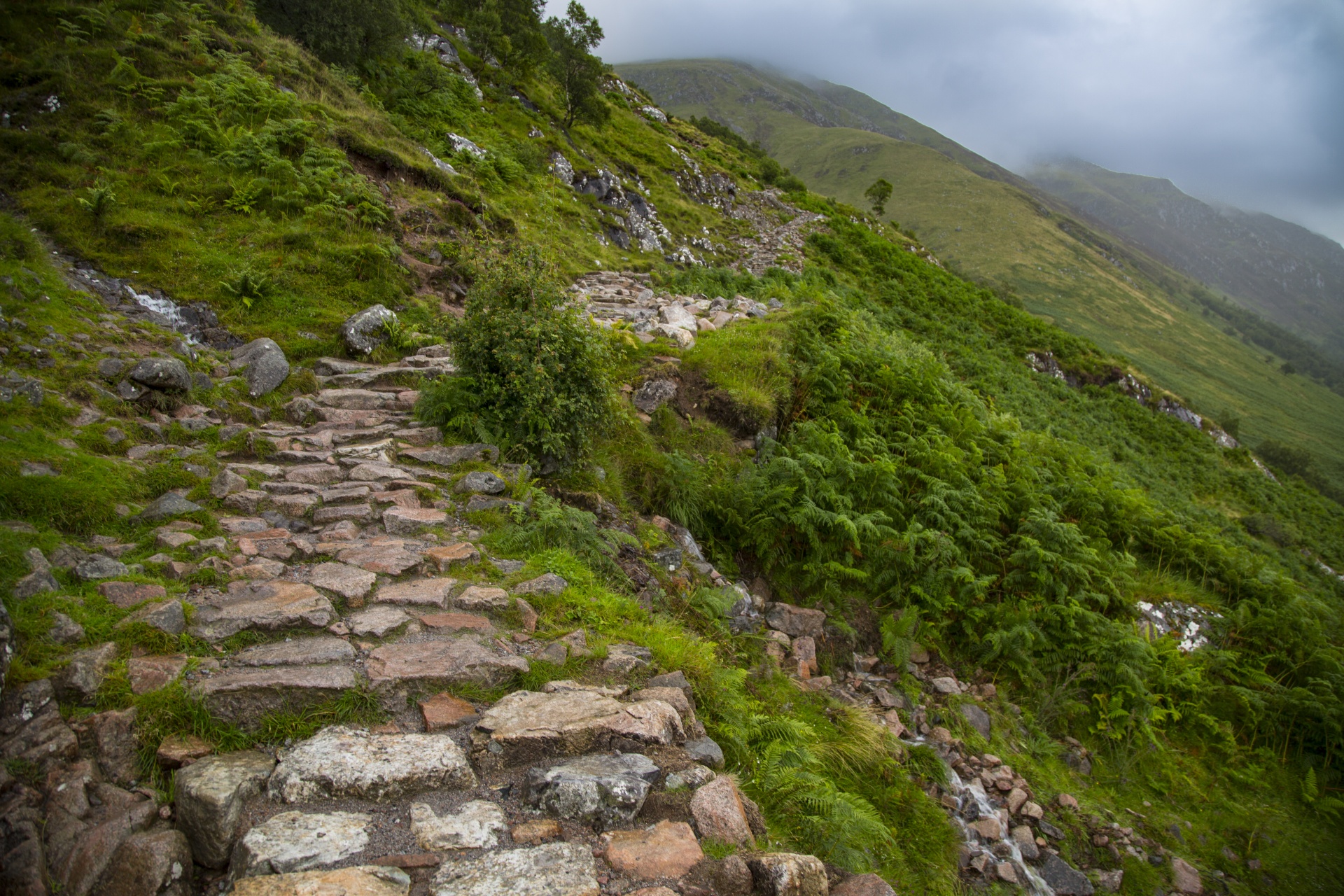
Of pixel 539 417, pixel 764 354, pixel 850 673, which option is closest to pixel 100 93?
pixel 539 417

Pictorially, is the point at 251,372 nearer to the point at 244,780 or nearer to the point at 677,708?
the point at 244,780

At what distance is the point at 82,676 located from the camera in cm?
323

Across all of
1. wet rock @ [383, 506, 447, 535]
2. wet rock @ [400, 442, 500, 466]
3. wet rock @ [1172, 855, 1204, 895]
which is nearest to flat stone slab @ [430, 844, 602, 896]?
wet rock @ [383, 506, 447, 535]

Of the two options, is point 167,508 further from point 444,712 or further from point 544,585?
point 444,712

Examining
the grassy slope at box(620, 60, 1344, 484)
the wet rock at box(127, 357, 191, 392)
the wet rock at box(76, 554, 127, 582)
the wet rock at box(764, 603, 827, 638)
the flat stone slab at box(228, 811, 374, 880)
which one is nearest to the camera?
the flat stone slab at box(228, 811, 374, 880)

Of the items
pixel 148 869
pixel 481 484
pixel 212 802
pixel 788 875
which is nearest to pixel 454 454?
pixel 481 484

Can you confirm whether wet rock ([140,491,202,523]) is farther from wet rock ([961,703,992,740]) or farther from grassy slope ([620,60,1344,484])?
grassy slope ([620,60,1344,484])

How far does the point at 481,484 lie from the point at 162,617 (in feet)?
10.5

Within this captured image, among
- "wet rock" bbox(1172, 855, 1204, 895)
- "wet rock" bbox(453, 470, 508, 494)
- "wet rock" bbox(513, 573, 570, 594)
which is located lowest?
"wet rock" bbox(1172, 855, 1204, 895)

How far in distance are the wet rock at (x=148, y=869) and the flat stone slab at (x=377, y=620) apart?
1686 mm

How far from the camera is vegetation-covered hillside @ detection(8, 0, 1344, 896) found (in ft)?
10.5

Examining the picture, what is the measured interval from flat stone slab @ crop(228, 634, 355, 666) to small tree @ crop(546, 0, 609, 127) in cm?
3601

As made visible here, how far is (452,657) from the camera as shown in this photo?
419 cm

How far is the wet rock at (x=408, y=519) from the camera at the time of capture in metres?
5.94
